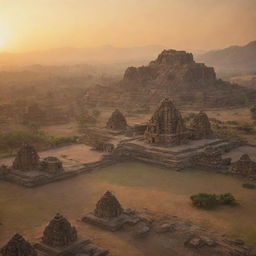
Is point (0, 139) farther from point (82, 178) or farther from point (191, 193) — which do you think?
point (191, 193)

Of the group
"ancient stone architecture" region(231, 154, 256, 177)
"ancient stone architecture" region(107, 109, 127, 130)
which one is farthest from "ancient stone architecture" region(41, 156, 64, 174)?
"ancient stone architecture" region(231, 154, 256, 177)

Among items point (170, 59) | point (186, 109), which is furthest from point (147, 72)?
point (186, 109)

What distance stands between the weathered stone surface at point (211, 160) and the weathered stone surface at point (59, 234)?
14.1 meters

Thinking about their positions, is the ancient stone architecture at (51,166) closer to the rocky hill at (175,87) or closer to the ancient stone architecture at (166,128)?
the ancient stone architecture at (166,128)

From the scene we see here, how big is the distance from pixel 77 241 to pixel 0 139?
18110mm

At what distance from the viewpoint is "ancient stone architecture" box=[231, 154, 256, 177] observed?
25.5m

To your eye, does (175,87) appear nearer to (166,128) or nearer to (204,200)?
(166,128)

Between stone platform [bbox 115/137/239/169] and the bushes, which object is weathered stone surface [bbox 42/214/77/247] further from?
stone platform [bbox 115/137/239/169]

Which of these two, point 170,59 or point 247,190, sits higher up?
point 170,59

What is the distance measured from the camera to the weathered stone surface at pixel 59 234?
1534 centimetres

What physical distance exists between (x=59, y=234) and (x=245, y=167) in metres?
14.7

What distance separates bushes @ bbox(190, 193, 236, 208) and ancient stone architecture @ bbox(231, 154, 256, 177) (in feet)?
16.5

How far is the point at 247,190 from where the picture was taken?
23297mm

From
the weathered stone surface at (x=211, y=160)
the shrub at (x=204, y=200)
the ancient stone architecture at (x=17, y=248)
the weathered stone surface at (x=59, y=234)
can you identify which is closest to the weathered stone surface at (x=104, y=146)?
the weathered stone surface at (x=211, y=160)
